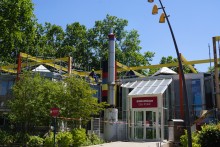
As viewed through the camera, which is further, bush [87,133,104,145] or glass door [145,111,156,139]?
glass door [145,111,156,139]

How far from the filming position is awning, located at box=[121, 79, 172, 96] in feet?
87.3

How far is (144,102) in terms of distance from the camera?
26.2 m

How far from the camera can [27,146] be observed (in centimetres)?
1975

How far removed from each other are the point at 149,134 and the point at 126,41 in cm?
3226

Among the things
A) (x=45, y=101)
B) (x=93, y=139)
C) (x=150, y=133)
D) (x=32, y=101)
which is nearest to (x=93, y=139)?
(x=93, y=139)

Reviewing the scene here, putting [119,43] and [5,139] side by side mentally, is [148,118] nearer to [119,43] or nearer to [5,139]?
[5,139]

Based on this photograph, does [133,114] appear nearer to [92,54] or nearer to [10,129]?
[10,129]

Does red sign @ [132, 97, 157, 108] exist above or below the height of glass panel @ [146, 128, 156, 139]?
above

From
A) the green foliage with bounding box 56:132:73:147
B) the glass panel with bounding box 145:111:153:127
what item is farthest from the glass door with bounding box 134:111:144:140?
the green foliage with bounding box 56:132:73:147

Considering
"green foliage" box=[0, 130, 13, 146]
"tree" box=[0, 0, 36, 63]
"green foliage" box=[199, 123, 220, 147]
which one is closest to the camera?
"green foliage" box=[199, 123, 220, 147]

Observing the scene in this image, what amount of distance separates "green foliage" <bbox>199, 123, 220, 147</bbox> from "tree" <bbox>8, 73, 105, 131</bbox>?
856 cm

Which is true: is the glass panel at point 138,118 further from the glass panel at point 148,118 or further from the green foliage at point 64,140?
the green foliage at point 64,140

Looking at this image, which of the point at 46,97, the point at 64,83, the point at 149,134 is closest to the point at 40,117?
the point at 46,97

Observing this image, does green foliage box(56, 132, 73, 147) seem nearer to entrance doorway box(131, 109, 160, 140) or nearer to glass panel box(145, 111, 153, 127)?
entrance doorway box(131, 109, 160, 140)
